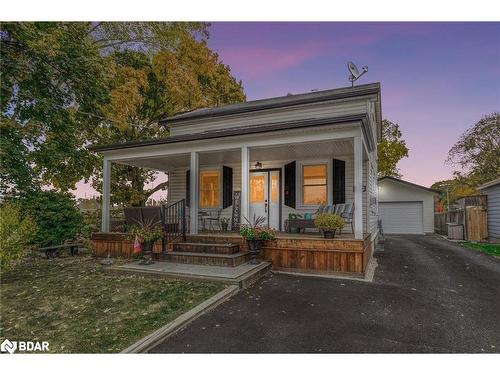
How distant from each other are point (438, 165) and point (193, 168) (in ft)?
73.2

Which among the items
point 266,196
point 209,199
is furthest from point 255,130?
point 209,199

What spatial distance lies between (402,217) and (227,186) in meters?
12.8

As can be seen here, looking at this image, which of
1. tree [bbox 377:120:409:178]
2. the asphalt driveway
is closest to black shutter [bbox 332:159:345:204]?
the asphalt driveway

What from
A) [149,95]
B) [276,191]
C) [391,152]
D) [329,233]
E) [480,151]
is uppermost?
[149,95]

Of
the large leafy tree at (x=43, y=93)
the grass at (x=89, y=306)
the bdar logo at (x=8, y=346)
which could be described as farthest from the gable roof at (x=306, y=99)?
the bdar logo at (x=8, y=346)

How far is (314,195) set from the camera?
863cm

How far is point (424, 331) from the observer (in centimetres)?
325

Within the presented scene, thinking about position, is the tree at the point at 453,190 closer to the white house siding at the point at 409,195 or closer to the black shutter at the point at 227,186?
the white house siding at the point at 409,195

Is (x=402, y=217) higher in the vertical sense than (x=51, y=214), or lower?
lower

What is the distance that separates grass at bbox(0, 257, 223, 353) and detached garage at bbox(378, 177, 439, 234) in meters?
15.6

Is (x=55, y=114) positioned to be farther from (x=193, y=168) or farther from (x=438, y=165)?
(x=438, y=165)

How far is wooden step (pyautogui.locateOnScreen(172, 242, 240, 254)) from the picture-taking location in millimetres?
6250

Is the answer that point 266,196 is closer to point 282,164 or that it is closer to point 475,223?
point 282,164


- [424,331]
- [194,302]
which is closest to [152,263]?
[194,302]
